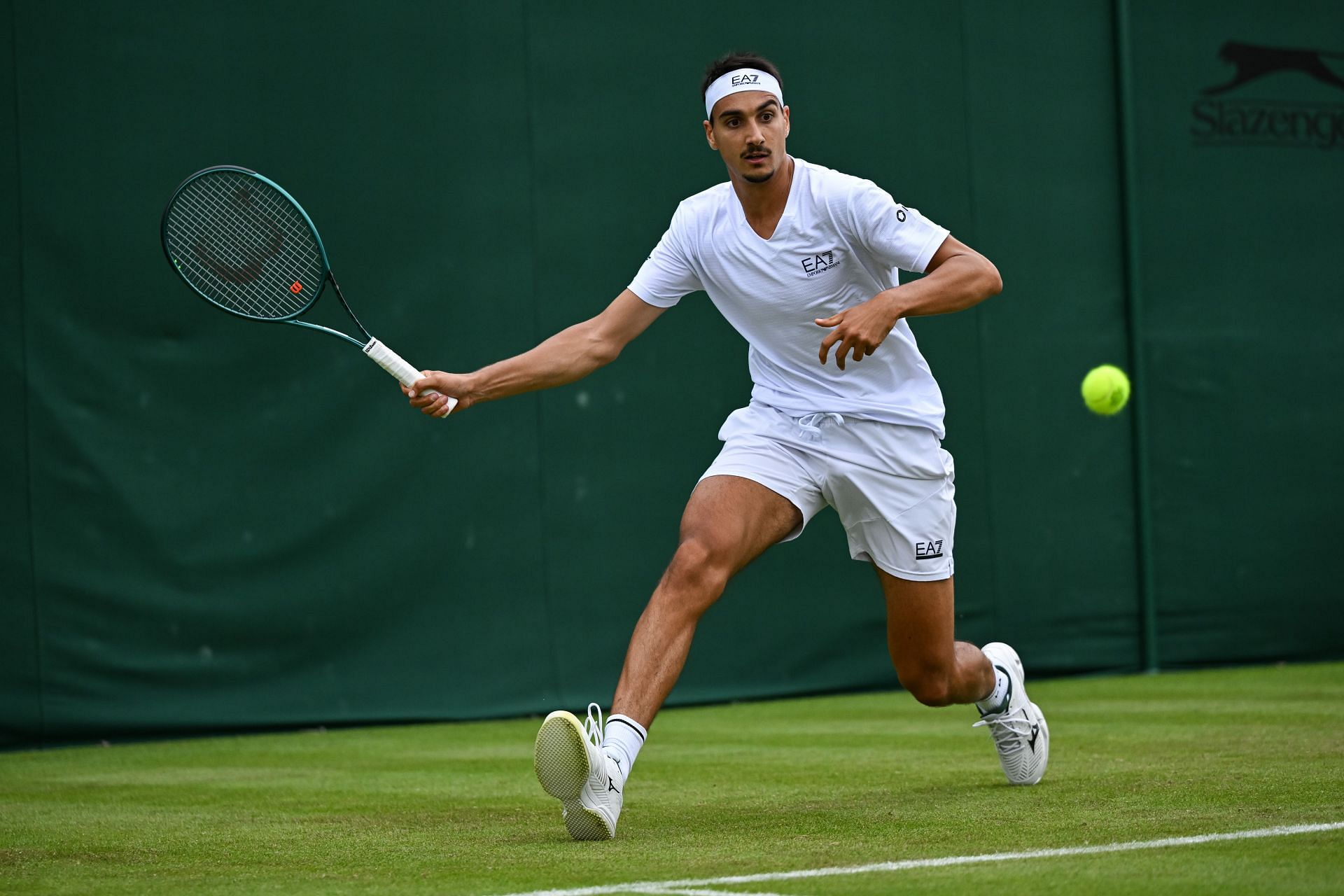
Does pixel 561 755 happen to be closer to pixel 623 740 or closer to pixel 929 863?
pixel 623 740

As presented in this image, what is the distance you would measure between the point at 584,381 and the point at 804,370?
13.6 ft

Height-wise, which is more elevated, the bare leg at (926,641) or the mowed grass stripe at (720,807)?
the bare leg at (926,641)

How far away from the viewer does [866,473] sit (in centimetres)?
493

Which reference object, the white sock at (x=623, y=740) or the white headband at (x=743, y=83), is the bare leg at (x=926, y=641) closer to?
the white sock at (x=623, y=740)

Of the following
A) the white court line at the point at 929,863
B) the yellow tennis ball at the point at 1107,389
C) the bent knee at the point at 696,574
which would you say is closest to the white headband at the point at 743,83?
the bent knee at the point at 696,574

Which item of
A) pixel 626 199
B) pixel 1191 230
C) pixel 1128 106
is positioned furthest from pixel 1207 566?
pixel 626 199

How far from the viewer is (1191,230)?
10.8 meters

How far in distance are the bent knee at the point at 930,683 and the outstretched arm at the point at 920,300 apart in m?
0.99

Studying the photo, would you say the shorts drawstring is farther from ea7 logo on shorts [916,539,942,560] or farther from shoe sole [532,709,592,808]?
shoe sole [532,709,592,808]

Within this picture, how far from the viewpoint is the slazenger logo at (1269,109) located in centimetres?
1091

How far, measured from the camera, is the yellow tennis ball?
8953 millimetres

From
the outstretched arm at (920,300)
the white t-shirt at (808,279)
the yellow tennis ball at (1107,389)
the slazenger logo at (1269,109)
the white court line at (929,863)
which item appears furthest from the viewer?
the slazenger logo at (1269,109)

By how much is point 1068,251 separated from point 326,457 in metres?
4.38

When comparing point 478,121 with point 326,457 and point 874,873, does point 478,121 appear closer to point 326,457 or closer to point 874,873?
point 326,457
